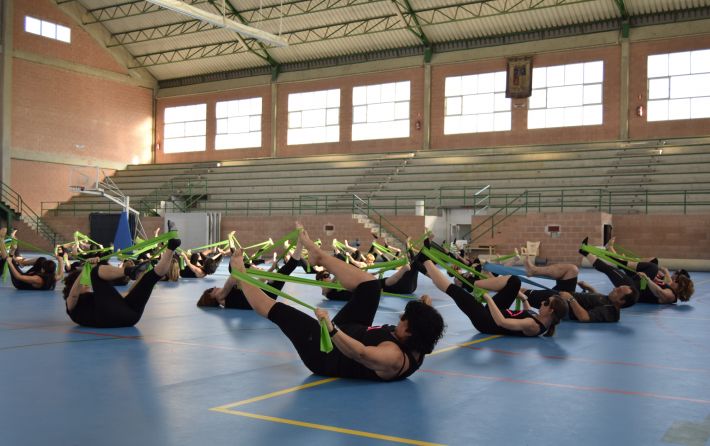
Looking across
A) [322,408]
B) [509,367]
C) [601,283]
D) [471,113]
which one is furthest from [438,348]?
[471,113]

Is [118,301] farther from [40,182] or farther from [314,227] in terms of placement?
[40,182]

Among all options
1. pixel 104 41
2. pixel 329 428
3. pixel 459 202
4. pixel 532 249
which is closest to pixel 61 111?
pixel 104 41

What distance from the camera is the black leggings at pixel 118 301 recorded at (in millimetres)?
8758

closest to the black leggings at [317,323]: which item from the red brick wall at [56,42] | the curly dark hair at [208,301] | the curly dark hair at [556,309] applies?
the curly dark hair at [556,309]

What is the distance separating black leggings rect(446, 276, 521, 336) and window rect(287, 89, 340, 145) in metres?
31.2

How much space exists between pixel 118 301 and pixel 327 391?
4.27 metres

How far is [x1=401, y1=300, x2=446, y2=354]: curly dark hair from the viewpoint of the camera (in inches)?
222

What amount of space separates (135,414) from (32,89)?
3848cm

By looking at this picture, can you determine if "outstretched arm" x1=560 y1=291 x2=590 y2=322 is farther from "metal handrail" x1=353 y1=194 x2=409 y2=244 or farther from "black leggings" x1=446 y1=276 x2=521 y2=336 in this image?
"metal handrail" x1=353 y1=194 x2=409 y2=244

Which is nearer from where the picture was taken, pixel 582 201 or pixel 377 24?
pixel 582 201

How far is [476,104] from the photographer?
35875mm

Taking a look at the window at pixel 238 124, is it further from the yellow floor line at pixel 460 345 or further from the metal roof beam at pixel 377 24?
the yellow floor line at pixel 460 345

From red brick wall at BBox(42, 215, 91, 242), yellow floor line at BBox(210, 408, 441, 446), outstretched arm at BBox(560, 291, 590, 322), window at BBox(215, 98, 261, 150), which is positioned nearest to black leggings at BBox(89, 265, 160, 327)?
yellow floor line at BBox(210, 408, 441, 446)

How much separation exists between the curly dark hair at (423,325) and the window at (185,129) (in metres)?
40.1
